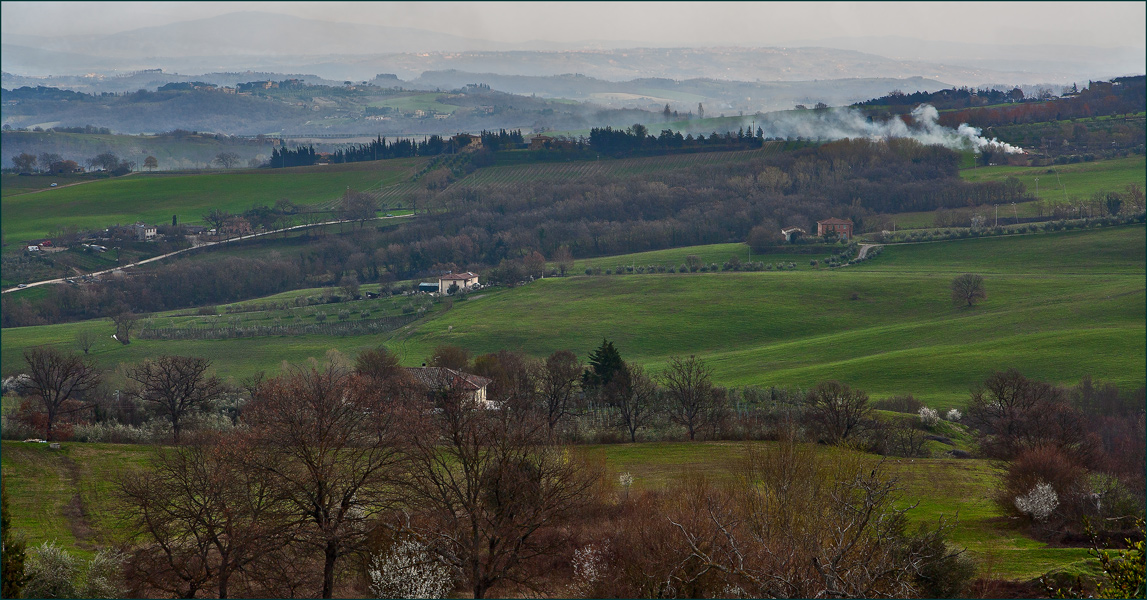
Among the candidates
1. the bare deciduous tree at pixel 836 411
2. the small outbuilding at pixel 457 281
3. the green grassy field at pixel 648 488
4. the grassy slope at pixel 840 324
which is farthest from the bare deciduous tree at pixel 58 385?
the small outbuilding at pixel 457 281

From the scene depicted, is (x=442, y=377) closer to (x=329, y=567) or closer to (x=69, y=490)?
(x=69, y=490)

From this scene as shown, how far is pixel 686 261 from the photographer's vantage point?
8694 centimetres

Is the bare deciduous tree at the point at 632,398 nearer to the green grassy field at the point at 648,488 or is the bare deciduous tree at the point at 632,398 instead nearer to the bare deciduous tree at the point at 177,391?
the green grassy field at the point at 648,488

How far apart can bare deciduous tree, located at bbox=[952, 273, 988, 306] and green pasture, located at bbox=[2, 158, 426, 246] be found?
7834cm

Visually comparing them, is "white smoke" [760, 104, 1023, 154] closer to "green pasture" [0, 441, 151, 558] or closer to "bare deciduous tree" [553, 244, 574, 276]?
"bare deciduous tree" [553, 244, 574, 276]

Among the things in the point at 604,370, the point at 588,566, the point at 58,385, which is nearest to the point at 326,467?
the point at 588,566

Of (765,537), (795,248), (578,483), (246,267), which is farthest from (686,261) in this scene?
(765,537)

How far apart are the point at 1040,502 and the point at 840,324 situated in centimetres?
3959

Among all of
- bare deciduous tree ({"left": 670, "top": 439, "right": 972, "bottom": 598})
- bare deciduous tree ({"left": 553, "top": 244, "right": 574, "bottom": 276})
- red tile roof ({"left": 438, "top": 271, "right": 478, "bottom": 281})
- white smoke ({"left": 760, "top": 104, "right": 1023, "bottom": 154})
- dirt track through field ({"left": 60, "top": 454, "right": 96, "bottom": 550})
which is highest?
white smoke ({"left": 760, "top": 104, "right": 1023, "bottom": 154})

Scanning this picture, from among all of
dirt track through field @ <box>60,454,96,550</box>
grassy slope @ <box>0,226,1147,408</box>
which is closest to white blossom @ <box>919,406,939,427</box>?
grassy slope @ <box>0,226,1147,408</box>

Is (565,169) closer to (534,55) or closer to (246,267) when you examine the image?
(534,55)

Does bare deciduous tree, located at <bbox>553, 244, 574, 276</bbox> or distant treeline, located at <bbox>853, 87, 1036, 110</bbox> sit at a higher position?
distant treeline, located at <bbox>853, 87, 1036, 110</bbox>

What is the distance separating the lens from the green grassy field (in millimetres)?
24922

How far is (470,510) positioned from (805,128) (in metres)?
144
